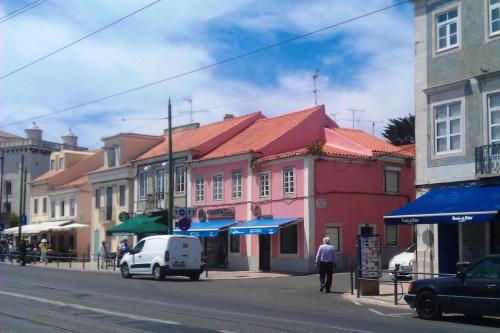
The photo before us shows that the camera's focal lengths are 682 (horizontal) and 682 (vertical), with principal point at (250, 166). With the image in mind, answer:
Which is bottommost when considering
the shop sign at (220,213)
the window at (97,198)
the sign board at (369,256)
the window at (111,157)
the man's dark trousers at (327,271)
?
the man's dark trousers at (327,271)

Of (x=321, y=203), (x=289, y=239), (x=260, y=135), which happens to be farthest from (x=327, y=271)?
(x=260, y=135)

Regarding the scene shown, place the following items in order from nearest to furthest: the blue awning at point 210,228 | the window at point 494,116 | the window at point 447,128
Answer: the window at point 494,116 → the window at point 447,128 → the blue awning at point 210,228

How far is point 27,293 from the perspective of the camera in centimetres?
2017

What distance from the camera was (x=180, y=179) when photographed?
42.3 metres

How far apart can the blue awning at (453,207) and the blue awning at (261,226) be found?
417 inches

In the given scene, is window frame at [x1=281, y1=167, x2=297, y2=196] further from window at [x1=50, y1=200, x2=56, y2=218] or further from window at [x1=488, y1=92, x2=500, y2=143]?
window at [x1=50, y1=200, x2=56, y2=218]

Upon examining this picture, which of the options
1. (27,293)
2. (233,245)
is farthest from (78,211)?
(27,293)

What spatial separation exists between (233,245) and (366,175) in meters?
8.24

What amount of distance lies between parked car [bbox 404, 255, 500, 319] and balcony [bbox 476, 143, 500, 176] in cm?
717

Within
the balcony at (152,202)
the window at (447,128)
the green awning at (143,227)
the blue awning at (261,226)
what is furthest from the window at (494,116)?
the balcony at (152,202)

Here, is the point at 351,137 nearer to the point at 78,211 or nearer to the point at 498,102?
the point at 498,102

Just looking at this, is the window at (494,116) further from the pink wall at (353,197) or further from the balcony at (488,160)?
the pink wall at (353,197)

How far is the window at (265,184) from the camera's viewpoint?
35.8m

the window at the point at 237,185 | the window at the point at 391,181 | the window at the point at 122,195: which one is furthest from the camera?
the window at the point at 122,195
